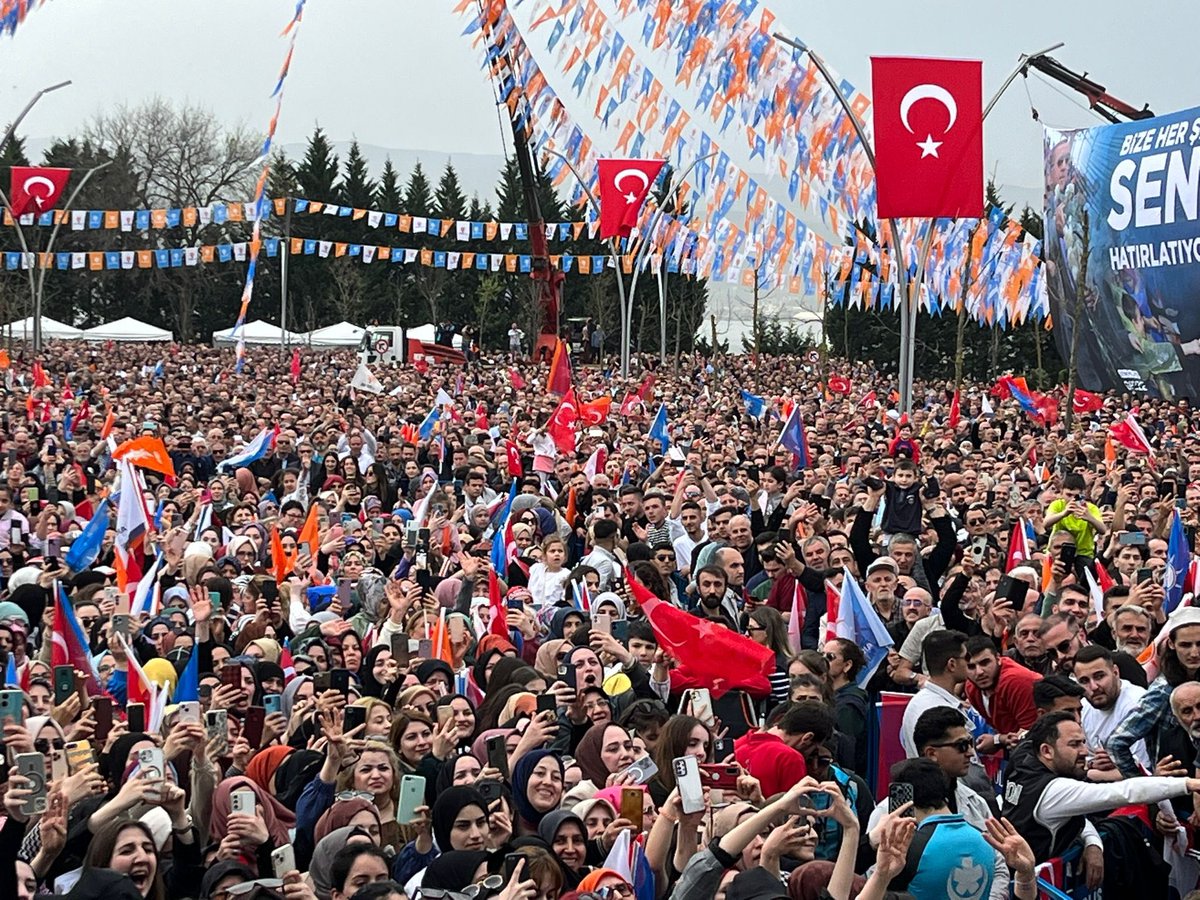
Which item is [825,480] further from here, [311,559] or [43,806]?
[43,806]

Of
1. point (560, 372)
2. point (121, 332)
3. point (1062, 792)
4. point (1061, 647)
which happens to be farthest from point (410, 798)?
point (121, 332)

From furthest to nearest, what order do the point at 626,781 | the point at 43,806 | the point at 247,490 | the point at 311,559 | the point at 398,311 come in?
the point at 398,311 < the point at 247,490 < the point at 311,559 < the point at 626,781 < the point at 43,806

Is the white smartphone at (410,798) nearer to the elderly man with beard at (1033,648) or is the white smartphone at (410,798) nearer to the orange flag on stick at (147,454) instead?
the elderly man with beard at (1033,648)

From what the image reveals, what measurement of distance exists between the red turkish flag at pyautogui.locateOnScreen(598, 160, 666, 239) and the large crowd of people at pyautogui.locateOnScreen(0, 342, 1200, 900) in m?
17.3

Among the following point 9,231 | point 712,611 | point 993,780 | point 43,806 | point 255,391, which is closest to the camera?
point 43,806

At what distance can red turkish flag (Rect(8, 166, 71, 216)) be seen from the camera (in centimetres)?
3653

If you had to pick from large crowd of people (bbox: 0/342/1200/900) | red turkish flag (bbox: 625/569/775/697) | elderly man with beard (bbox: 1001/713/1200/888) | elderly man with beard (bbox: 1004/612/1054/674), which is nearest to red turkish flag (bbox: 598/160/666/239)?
large crowd of people (bbox: 0/342/1200/900)

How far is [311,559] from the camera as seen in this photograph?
12.3m

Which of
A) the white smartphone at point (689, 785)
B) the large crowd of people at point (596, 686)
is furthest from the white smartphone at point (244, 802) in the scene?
the white smartphone at point (689, 785)

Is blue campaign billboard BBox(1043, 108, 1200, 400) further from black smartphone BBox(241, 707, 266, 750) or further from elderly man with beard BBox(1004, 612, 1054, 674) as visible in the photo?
black smartphone BBox(241, 707, 266, 750)

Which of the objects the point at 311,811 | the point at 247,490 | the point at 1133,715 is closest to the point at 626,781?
the point at 311,811

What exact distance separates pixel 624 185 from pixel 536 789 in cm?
2909

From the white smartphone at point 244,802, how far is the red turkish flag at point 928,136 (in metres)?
13.7

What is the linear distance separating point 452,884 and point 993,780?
9.72 ft
